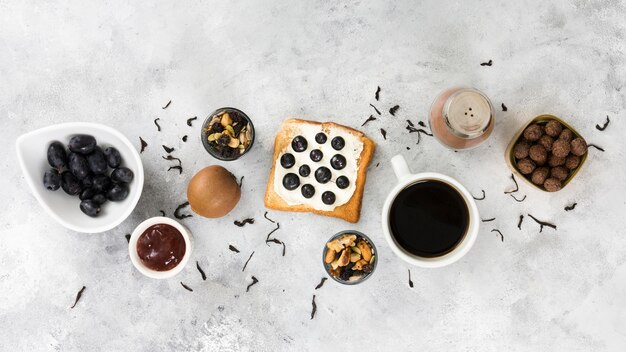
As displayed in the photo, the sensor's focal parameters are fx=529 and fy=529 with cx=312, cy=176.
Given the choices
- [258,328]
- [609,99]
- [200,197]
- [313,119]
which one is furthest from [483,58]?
[258,328]

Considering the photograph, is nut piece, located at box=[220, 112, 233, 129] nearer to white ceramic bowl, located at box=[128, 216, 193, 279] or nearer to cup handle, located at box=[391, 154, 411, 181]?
white ceramic bowl, located at box=[128, 216, 193, 279]

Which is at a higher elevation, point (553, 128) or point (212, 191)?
point (553, 128)

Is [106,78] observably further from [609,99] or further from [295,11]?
[609,99]

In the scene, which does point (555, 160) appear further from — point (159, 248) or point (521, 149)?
point (159, 248)

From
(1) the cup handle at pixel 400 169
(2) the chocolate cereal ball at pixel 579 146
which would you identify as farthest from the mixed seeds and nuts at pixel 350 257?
(2) the chocolate cereal ball at pixel 579 146

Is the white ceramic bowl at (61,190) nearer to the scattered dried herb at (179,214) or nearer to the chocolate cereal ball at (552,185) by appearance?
the scattered dried herb at (179,214)

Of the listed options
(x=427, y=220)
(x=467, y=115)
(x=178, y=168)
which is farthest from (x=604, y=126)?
(x=178, y=168)
